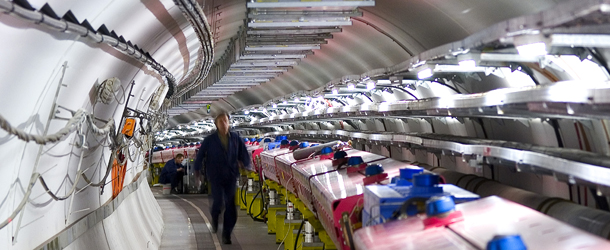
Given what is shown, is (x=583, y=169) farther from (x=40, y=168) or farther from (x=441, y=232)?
(x=40, y=168)

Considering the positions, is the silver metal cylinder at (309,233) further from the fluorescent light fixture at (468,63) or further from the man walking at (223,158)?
the fluorescent light fixture at (468,63)

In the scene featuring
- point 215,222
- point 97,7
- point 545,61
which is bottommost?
point 215,222

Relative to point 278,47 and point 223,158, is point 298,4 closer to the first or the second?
point 223,158

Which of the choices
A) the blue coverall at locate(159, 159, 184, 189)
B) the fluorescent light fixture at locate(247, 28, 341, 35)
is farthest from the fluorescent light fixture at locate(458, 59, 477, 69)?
the blue coverall at locate(159, 159, 184, 189)

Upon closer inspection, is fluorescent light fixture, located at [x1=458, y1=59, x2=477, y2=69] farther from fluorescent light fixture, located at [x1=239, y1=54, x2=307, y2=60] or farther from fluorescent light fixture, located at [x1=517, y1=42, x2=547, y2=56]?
fluorescent light fixture, located at [x1=239, y1=54, x2=307, y2=60]

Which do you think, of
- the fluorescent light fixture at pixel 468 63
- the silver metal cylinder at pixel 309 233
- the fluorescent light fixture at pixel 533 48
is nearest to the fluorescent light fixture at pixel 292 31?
the silver metal cylinder at pixel 309 233

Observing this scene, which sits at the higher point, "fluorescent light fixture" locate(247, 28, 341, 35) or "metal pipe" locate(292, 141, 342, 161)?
"fluorescent light fixture" locate(247, 28, 341, 35)

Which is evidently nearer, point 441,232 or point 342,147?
point 441,232

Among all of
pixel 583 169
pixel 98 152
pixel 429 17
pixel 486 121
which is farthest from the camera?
pixel 486 121

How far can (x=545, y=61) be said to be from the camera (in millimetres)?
5793

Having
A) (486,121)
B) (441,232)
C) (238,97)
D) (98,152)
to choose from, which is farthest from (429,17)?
(238,97)

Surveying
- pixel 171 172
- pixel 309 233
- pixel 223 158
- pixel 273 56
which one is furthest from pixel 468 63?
pixel 171 172

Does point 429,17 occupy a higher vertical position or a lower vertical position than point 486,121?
higher

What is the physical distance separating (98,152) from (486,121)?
4.85 m
